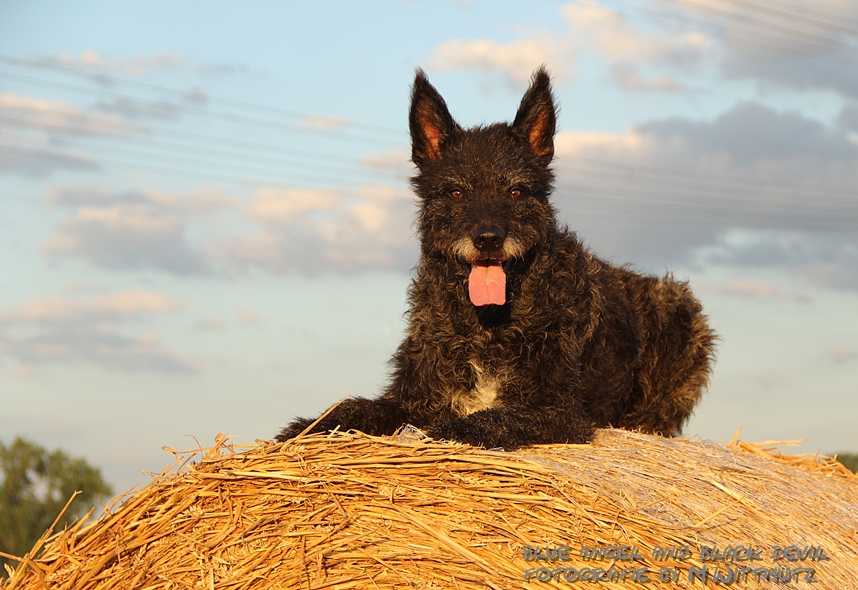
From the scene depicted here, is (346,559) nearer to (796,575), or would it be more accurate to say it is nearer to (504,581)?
(504,581)

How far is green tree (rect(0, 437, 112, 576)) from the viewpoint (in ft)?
90.2

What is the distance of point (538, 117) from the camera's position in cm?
662

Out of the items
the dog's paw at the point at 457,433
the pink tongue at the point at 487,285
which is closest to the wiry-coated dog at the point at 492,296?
the pink tongue at the point at 487,285

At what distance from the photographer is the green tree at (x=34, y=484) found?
27484 millimetres

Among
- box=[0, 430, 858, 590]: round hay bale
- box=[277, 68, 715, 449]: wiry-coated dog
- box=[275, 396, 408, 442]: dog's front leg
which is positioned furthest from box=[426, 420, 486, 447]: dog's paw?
box=[275, 396, 408, 442]: dog's front leg

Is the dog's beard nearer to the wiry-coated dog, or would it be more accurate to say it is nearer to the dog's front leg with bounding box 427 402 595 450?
the wiry-coated dog

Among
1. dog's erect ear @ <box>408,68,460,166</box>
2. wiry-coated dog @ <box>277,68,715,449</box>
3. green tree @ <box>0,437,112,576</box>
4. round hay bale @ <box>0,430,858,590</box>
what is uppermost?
dog's erect ear @ <box>408,68,460,166</box>

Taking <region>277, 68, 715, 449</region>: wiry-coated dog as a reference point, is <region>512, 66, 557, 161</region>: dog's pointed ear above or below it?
above

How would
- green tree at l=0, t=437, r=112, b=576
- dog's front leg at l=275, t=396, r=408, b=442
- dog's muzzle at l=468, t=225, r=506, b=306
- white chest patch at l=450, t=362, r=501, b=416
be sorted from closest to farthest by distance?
dog's front leg at l=275, t=396, r=408, b=442
dog's muzzle at l=468, t=225, r=506, b=306
white chest patch at l=450, t=362, r=501, b=416
green tree at l=0, t=437, r=112, b=576

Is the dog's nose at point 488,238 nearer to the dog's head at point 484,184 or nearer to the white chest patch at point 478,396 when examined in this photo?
the dog's head at point 484,184

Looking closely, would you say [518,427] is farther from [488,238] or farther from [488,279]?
[488,238]

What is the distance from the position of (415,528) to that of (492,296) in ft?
6.50

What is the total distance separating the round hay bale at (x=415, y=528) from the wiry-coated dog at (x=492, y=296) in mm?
851

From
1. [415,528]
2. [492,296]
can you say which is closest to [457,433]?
[415,528]
